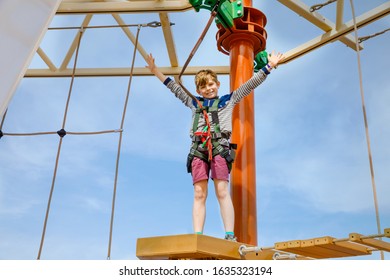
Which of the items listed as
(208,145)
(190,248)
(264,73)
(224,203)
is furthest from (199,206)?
(264,73)

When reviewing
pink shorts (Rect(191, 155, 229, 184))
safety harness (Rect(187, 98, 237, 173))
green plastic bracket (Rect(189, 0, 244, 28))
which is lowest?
pink shorts (Rect(191, 155, 229, 184))

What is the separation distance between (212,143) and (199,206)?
0.34 meters

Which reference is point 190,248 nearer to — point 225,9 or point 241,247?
point 241,247

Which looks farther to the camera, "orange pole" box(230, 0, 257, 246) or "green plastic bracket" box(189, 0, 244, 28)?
"orange pole" box(230, 0, 257, 246)

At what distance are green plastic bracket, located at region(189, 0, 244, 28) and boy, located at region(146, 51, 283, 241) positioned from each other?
1.39ft

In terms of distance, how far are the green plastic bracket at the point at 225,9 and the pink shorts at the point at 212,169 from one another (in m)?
0.93

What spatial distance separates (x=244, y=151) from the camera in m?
2.91

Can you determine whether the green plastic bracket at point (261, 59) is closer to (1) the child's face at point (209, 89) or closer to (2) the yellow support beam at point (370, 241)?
(1) the child's face at point (209, 89)

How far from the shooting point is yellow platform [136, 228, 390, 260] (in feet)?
5.24

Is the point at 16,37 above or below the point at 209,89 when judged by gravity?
below

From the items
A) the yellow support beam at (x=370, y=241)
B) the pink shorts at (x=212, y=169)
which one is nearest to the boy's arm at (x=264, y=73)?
the pink shorts at (x=212, y=169)

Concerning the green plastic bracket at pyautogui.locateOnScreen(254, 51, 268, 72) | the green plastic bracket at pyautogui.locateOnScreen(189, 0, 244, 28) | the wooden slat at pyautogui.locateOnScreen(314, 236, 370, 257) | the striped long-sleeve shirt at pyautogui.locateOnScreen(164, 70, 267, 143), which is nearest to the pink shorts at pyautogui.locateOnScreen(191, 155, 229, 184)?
the striped long-sleeve shirt at pyautogui.locateOnScreen(164, 70, 267, 143)

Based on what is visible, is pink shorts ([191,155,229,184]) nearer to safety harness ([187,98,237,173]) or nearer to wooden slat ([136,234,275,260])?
safety harness ([187,98,237,173])
